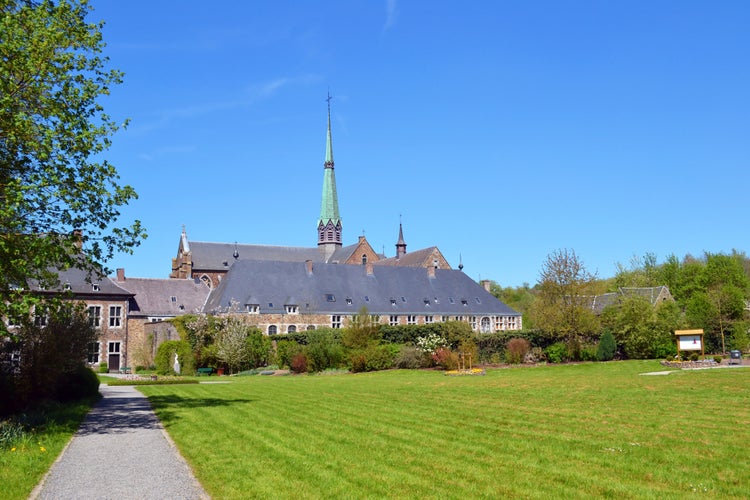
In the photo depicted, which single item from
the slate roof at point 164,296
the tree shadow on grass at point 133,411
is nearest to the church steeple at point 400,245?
the slate roof at point 164,296

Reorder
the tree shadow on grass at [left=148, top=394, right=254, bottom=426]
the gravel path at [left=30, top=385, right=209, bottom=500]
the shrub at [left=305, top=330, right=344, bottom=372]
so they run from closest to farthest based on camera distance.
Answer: the gravel path at [left=30, top=385, right=209, bottom=500] < the tree shadow on grass at [left=148, top=394, right=254, bottom=426] < the shrub at [left=305, top=330, right=344, bottom=372]

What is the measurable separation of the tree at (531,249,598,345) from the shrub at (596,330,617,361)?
153 centimetres

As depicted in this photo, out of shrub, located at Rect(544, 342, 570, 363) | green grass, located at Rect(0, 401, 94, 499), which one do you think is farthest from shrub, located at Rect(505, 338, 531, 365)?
green grass, located at Rect(0, 401, 94, 499)

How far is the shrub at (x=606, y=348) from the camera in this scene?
133 ft

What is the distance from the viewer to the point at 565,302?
142 ft

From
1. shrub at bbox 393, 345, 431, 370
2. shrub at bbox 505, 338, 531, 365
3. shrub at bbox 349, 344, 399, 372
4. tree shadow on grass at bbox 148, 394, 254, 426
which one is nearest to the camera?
tree shadow on grass at bbox 148, 394, 254, 426

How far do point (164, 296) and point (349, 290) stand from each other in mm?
16647

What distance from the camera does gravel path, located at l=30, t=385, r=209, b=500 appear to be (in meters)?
8.70

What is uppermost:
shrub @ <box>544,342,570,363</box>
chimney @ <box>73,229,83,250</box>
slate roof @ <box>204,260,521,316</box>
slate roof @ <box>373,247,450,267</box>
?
slate roof @ <box>373,247,450,267</box>

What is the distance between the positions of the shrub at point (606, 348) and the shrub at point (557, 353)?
79.3 inches

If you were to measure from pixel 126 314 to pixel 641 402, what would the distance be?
44.8m

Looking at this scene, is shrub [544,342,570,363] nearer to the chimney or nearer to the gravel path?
the gravel path

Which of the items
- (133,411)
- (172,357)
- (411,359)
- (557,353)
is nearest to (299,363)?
(411,359)

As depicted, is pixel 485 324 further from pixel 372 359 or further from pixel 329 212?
pixel 329 212
